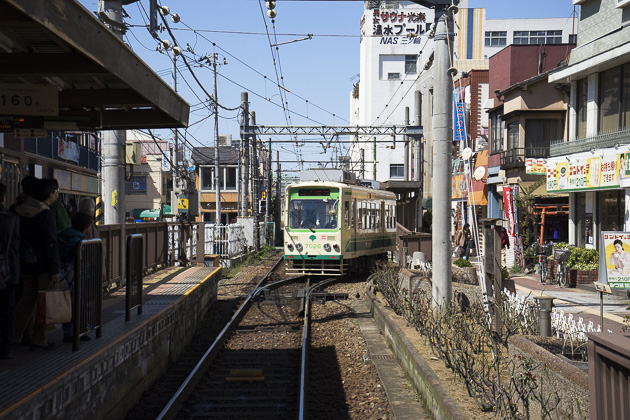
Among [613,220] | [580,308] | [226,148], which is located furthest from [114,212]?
[226,148]

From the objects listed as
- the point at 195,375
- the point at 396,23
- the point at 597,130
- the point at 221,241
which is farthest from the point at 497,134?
the point at 396,23

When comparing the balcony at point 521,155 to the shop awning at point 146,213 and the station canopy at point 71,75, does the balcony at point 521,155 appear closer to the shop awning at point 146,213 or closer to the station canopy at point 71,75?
the station canopy at point 71,75

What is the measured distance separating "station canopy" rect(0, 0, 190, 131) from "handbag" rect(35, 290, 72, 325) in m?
2.02

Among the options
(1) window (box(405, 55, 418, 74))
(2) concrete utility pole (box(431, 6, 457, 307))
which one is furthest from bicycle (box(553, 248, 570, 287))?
(1) window (box(405, 55, 418, 74))

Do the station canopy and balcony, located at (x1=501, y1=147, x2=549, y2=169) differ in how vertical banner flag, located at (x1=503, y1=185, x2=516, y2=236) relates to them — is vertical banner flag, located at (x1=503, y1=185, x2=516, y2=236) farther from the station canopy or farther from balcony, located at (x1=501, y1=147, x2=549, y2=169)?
the station canopy

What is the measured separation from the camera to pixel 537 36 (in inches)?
2229

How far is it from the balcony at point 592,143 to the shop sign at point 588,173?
0.29 m

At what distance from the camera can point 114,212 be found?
11.6 m

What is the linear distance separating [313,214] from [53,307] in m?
14.9

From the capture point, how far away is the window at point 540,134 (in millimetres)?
25766

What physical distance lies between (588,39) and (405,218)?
1931 centimetres

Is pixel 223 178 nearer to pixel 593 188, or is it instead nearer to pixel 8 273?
pixel 593 188

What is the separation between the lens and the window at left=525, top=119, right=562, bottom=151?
25766 mm

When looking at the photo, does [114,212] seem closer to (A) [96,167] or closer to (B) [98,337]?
(B) [98,337]
